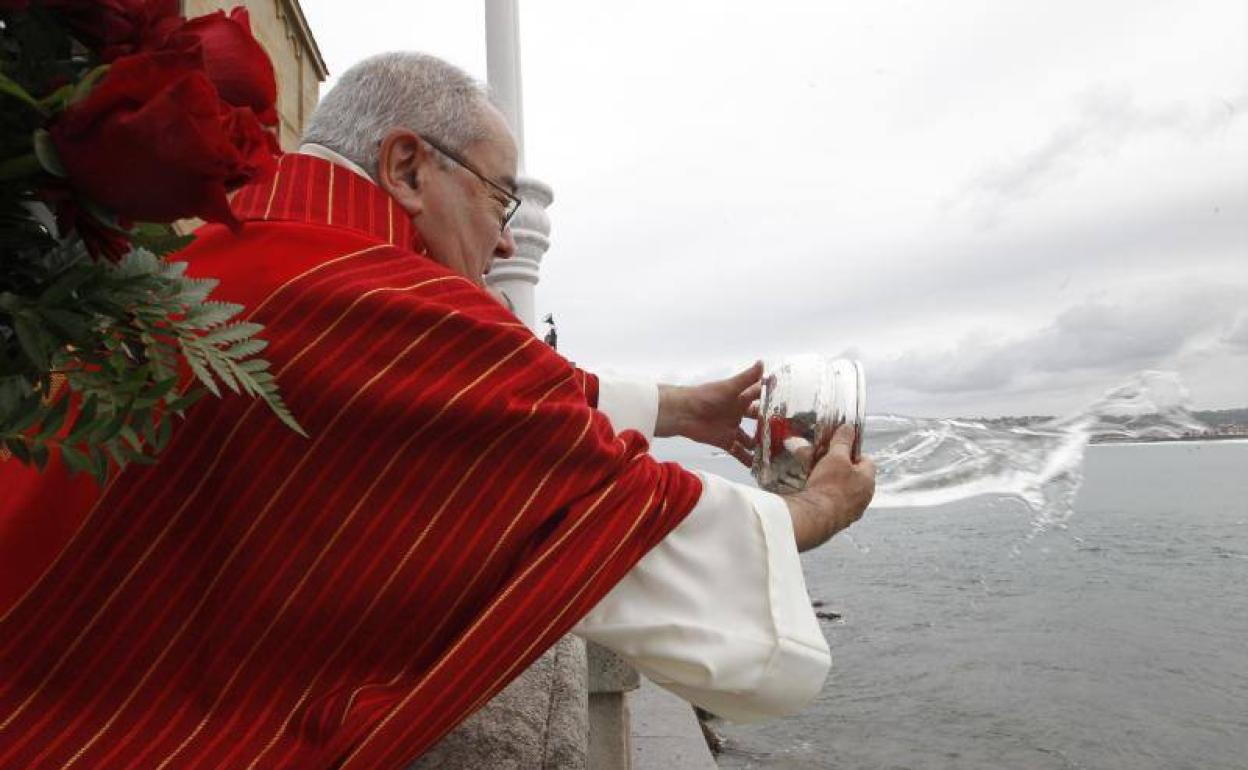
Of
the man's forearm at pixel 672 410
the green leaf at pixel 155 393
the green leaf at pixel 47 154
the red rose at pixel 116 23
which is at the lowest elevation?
the man's forearm at pixel 672 410

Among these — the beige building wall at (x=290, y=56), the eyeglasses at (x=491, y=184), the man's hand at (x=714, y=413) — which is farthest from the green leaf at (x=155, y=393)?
the beige building wall at (x=290, y=56)

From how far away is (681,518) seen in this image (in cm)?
171

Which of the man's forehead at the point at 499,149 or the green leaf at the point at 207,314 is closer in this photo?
the green leaf at the point at 207,314

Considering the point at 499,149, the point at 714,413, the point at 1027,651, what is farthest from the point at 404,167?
the point at 1027,651

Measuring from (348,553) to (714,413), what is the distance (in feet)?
5.58

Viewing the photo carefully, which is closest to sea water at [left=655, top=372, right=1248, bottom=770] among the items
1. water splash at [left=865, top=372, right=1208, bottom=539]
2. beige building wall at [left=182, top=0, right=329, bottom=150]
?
water splash at [left=865, top=372, right=1208, bottom=539]

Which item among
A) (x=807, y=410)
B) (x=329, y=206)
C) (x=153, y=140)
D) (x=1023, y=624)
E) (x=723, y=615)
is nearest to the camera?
(x=153, y=140)

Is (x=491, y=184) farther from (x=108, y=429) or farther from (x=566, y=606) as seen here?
(x=108, y=429)

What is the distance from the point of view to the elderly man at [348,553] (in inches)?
55.5

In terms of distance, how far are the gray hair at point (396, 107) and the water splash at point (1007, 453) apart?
125cm

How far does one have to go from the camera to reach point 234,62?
0.90 m

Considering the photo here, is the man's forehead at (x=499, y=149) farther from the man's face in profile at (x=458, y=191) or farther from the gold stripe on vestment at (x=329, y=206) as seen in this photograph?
the gold stripe on vestment at (x=329, y=206)

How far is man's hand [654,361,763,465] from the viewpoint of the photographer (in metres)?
2.99

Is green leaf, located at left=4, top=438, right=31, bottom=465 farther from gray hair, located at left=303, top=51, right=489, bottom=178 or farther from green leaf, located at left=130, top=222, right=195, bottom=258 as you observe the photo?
gray hair, located at left=303, top=51, right=489, bottom=178
